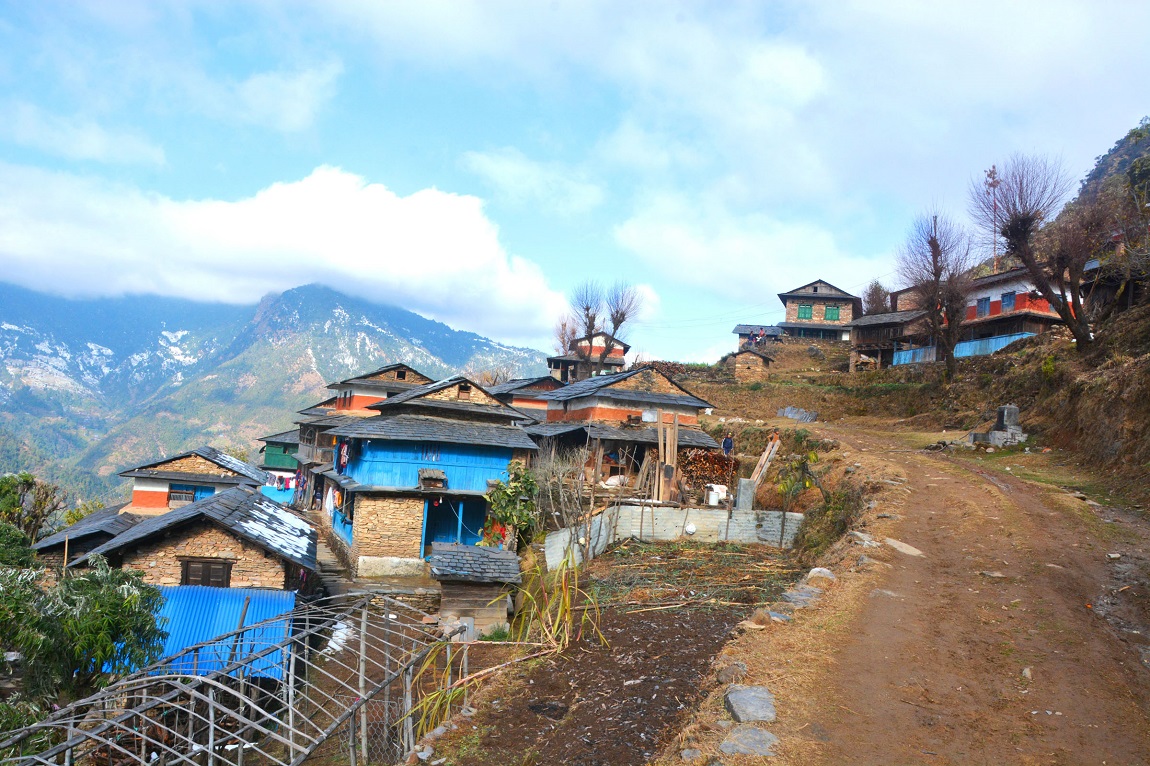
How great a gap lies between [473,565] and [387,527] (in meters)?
11.1

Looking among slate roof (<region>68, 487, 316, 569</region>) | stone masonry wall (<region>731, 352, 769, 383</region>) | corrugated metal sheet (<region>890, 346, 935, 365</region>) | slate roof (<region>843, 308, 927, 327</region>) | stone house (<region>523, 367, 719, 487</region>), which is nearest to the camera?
slate roof (<region>68, 487, 316, 569</region>)

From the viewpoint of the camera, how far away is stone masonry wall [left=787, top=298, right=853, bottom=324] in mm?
63406

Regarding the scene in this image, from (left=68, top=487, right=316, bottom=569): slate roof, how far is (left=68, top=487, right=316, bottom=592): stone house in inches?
0.7

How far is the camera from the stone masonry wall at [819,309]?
63.4m

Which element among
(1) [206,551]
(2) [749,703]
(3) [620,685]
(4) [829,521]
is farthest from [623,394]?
(2) [749,703]

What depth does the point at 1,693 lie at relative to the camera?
51.0 ft

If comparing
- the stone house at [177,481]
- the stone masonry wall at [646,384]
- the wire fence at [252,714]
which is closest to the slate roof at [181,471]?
the stone house at [177,481]

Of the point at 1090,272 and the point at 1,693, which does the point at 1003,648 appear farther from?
the point at 1090,272

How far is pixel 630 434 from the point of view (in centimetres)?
3231

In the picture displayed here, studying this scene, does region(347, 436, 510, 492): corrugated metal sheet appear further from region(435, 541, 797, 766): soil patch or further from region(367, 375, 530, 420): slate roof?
region(435, 541, 797, 766): soil patch

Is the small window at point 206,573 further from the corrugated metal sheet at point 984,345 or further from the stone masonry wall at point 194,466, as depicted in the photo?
the corrugated metal sheet at point 984,345

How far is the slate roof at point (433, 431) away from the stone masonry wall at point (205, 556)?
8446 mm

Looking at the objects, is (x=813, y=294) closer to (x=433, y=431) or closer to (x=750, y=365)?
(x=750, y=365)

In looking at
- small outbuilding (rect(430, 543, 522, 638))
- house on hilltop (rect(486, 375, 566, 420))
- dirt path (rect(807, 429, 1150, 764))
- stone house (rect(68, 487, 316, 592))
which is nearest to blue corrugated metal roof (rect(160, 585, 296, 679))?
stone house (rect(68, 487, 316, 592))
